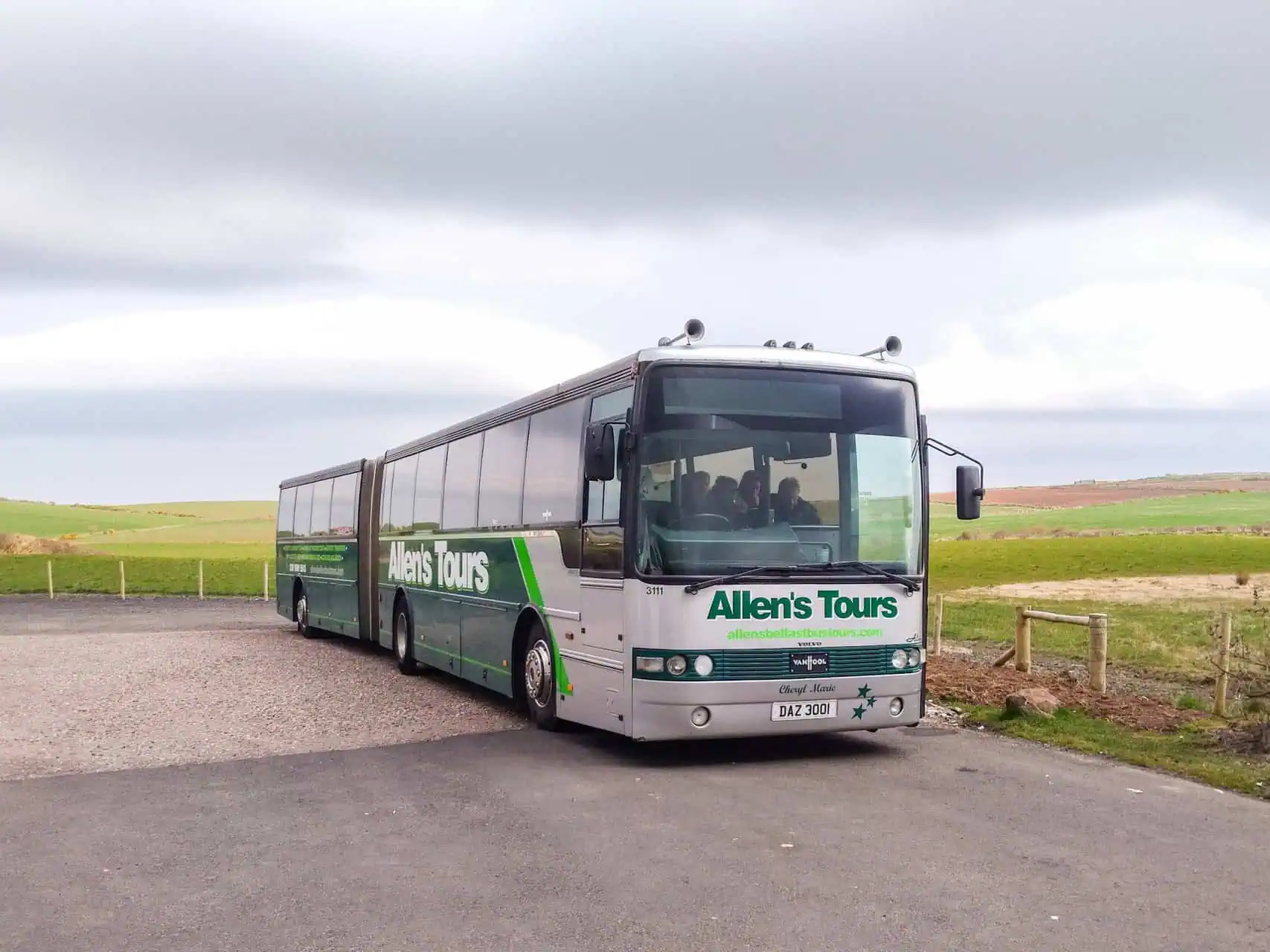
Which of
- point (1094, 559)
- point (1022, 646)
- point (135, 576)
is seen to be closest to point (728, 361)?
point (1022, 646)

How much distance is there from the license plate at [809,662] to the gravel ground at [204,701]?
356 cm

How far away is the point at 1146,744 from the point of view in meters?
10.9

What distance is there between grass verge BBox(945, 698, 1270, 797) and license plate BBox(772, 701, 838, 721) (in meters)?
2.35

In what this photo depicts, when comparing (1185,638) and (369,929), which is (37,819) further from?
(1185,638)

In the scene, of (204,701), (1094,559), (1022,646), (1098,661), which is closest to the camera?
(1098,661)

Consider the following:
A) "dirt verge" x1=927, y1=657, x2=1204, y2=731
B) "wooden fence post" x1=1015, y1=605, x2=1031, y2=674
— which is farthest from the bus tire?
"wooden fence post" x1=1015, y1=605, x2=1031, y2=674

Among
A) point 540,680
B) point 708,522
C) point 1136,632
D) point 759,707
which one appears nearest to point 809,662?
point 759,707

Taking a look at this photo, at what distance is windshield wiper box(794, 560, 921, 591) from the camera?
988 centimetres

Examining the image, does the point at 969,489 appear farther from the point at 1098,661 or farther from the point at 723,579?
the point at 1098,661

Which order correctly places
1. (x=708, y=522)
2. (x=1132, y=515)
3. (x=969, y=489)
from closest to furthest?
(x=708, y=522) < (x=969, y=489) < (x=1132, y=515)

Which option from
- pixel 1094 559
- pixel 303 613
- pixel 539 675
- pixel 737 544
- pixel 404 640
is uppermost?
pixel 737 544

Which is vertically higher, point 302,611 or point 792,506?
point 792,506

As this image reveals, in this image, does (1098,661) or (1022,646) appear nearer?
(1098,661)

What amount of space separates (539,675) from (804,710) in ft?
9.63
